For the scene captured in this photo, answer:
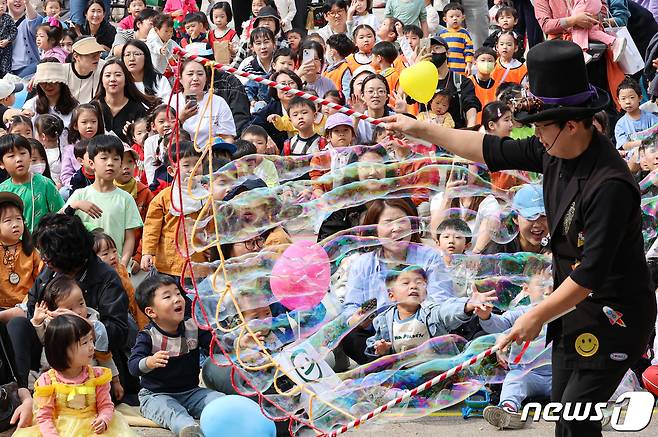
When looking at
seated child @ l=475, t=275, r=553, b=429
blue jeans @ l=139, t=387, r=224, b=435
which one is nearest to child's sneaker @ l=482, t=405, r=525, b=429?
seated child @ l=475, t=275, r=553, b=429

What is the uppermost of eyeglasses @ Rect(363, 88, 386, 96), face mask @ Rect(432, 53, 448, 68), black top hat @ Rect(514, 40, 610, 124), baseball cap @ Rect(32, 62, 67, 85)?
black top hat @ Rect(514, 40, 610, 124)

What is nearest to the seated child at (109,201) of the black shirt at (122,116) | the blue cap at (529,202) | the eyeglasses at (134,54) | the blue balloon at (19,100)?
the black shirt at (122,116)

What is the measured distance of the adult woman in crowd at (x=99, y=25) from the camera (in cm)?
1321

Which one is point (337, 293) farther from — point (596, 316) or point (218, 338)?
point (596, 316)

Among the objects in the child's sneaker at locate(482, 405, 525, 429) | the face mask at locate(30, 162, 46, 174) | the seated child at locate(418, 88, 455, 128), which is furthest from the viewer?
the seated child at locate(418, 88, 455, 128)

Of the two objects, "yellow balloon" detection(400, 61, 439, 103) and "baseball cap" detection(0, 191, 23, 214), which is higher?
"baseball cap" detection(0, 191, 23, 214)

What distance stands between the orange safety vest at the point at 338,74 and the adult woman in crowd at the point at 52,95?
2.50m

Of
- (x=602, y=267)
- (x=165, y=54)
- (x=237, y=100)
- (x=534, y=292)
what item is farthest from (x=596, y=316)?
(x=165, y=54)

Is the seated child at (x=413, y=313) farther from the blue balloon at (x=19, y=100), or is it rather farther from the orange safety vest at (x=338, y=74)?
the blue balloon at (x=19, y=100)

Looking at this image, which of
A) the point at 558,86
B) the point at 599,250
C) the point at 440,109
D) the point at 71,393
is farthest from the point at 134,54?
the point at 599,250

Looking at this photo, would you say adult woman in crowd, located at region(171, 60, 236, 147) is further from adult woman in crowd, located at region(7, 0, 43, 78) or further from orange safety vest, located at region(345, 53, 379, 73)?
adult woman in crowd, located at region(7, 0, 43, 78)

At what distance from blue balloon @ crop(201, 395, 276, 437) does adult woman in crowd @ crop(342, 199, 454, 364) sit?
2.22ft

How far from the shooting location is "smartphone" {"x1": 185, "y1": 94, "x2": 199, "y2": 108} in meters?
8.41

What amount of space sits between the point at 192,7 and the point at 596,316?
10.6 metres
